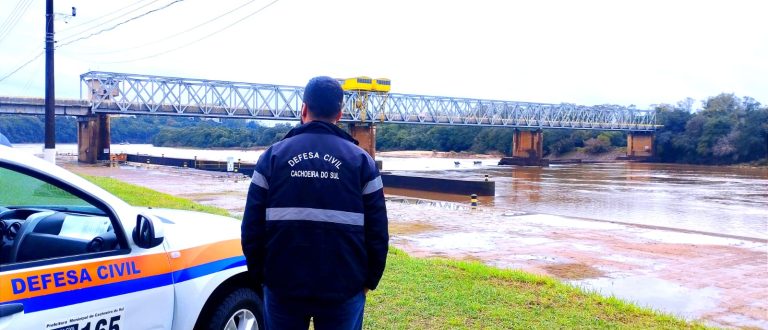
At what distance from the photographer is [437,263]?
9.34m

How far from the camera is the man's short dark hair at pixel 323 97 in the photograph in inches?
126

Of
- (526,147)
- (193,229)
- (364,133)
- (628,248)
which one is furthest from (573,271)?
(526,147)

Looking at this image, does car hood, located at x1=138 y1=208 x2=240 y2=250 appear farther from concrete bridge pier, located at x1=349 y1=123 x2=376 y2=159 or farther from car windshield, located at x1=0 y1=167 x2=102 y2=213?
Result: concrete bridge pier, located at x1=349 y1=123 x2=376 y2=159

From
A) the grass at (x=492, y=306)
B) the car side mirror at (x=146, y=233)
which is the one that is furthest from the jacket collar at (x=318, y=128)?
the grass at (x=492, y=306)

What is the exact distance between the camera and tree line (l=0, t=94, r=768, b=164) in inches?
3570

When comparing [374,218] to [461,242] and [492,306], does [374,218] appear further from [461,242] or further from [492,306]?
[461,242]

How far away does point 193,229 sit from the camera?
4.42 m

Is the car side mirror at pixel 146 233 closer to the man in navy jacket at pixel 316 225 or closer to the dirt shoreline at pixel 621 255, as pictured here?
the man in navy jacket at pixel 316 225

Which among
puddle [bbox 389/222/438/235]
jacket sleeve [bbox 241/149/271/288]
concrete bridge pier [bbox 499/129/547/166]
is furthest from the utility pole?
concrete bridge pier [bbox 499/129/547/166]

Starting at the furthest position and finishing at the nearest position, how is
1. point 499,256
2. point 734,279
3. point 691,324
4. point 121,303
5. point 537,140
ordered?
point 537,140, point 499,256, point 734,279, point 691,324, point 121,303

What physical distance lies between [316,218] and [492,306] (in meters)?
4.03

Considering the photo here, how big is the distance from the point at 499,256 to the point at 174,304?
8.56 m

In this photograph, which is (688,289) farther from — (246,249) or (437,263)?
(246,249)

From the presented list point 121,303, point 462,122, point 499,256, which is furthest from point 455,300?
point 462,122
